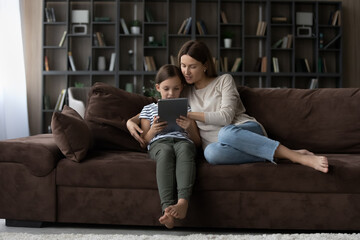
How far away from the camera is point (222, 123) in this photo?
2328 millimetres

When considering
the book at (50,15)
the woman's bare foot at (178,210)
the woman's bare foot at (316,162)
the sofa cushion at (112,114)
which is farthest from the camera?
the book at (50,15)

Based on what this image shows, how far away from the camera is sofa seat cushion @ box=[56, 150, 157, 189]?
2.12 meters

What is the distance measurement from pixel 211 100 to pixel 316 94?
2.35 feet

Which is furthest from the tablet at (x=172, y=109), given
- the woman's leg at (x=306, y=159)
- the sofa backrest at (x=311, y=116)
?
the sofa backrest at (x=311, y=116)

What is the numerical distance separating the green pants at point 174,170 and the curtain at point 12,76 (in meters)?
3.51

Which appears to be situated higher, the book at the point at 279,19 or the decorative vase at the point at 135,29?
the book at the point at 279,19

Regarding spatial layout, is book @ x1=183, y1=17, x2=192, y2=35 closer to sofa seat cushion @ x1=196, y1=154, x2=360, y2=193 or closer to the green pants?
the green pants

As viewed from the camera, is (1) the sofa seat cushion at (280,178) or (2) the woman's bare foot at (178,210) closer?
(2) the woman's bare foot at (178,210)

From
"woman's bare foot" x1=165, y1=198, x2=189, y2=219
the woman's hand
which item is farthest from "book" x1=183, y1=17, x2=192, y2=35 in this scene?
"woman's bare foot" x1=165, y1=198, x2=189, y2=219

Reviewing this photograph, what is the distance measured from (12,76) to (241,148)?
4.20 metres

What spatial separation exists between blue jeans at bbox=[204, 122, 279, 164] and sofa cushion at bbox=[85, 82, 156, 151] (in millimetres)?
584

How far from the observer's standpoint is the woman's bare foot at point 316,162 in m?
Answer: 2.04

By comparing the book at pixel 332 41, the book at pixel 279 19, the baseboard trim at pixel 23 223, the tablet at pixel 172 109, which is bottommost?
the baseboard trim at pixel 23 223

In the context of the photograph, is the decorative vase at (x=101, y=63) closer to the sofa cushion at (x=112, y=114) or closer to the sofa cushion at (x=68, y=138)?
the sofa cushion at (x=112, y=114)
